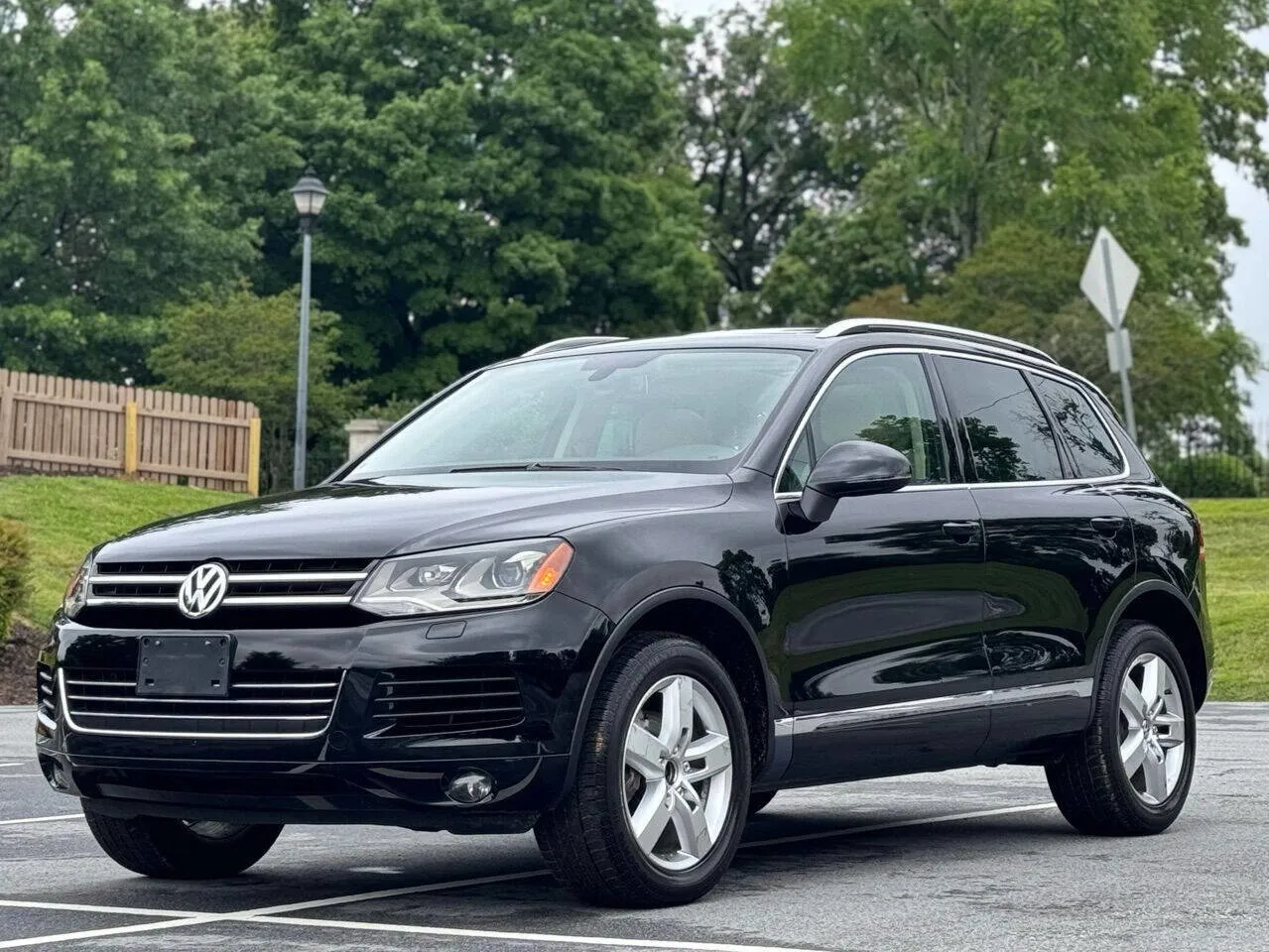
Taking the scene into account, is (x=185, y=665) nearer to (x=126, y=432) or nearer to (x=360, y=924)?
(x=360, y=924)

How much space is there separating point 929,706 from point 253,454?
108 ft

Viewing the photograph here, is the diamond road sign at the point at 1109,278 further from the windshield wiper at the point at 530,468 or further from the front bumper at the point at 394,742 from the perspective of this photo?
the front bumper at the point at 394,742

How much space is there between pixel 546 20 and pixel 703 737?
50.7 metres

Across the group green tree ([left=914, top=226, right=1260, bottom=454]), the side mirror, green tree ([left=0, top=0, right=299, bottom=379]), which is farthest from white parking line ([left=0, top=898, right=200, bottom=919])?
green tree ([left=914, top=226, right=1260, bottom=454])

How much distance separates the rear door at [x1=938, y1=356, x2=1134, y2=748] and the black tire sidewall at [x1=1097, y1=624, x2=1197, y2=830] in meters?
0.15

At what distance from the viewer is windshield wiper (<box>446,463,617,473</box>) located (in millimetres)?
7402

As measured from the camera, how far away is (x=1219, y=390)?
5950cm

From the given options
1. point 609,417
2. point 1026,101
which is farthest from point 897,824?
point 1026,101

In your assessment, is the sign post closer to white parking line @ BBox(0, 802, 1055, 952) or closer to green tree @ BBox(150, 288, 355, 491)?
white parking line @ BBox(0, 802, 1055, 952)

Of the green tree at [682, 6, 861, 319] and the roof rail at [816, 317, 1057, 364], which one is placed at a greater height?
the green tree at [682, 6, 861, 319]

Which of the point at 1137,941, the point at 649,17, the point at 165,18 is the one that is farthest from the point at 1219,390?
the point at 1137,941

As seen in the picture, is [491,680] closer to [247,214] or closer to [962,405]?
[962,405]

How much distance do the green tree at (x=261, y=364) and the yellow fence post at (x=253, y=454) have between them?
182 centimetres

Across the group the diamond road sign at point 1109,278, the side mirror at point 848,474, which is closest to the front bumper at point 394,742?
the side mirror at point 848,474
